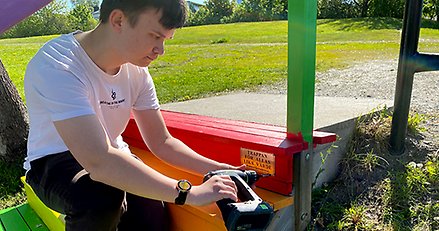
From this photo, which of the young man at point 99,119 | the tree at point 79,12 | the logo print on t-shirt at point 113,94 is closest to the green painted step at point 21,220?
the young man at point 99,119

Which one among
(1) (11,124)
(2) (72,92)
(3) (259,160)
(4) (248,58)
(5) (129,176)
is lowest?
(4) (248,58)

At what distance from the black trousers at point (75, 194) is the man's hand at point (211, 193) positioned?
0.33 metres

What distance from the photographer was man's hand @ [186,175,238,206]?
4.45ft

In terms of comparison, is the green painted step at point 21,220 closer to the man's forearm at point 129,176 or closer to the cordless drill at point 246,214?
the man's forearm at point 129,176

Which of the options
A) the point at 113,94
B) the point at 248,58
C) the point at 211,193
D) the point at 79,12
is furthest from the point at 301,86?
the point at 79,12

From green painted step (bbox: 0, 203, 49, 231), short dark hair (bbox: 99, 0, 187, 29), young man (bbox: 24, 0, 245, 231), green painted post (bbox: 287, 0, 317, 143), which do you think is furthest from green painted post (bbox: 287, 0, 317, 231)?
green painted step (bbox: 0, 203, 49, 231)

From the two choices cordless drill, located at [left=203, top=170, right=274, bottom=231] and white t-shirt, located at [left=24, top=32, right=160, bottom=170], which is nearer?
cordless drill, located at [left=203, top=170, right=274, bottom=231]

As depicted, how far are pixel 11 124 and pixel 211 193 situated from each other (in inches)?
97.2

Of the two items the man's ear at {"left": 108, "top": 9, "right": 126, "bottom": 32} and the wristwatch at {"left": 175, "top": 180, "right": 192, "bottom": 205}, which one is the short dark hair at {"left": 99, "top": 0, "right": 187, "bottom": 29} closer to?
the man's ear at {"left": 108, "top": 9, "right": 126, "bottom": 32}

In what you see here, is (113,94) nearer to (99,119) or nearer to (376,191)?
(99,119)

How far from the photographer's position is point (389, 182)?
201cm

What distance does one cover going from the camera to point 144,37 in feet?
4.75

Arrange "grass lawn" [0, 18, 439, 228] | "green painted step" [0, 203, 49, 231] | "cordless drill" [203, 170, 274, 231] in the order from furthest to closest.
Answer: "grass lawn" [0, 18, 439, 228]
"green painted step" [0, 203, 49, 231]
"cordless drill" [203, 170, 274, 231]

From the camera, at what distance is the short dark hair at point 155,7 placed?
55.7 inches
